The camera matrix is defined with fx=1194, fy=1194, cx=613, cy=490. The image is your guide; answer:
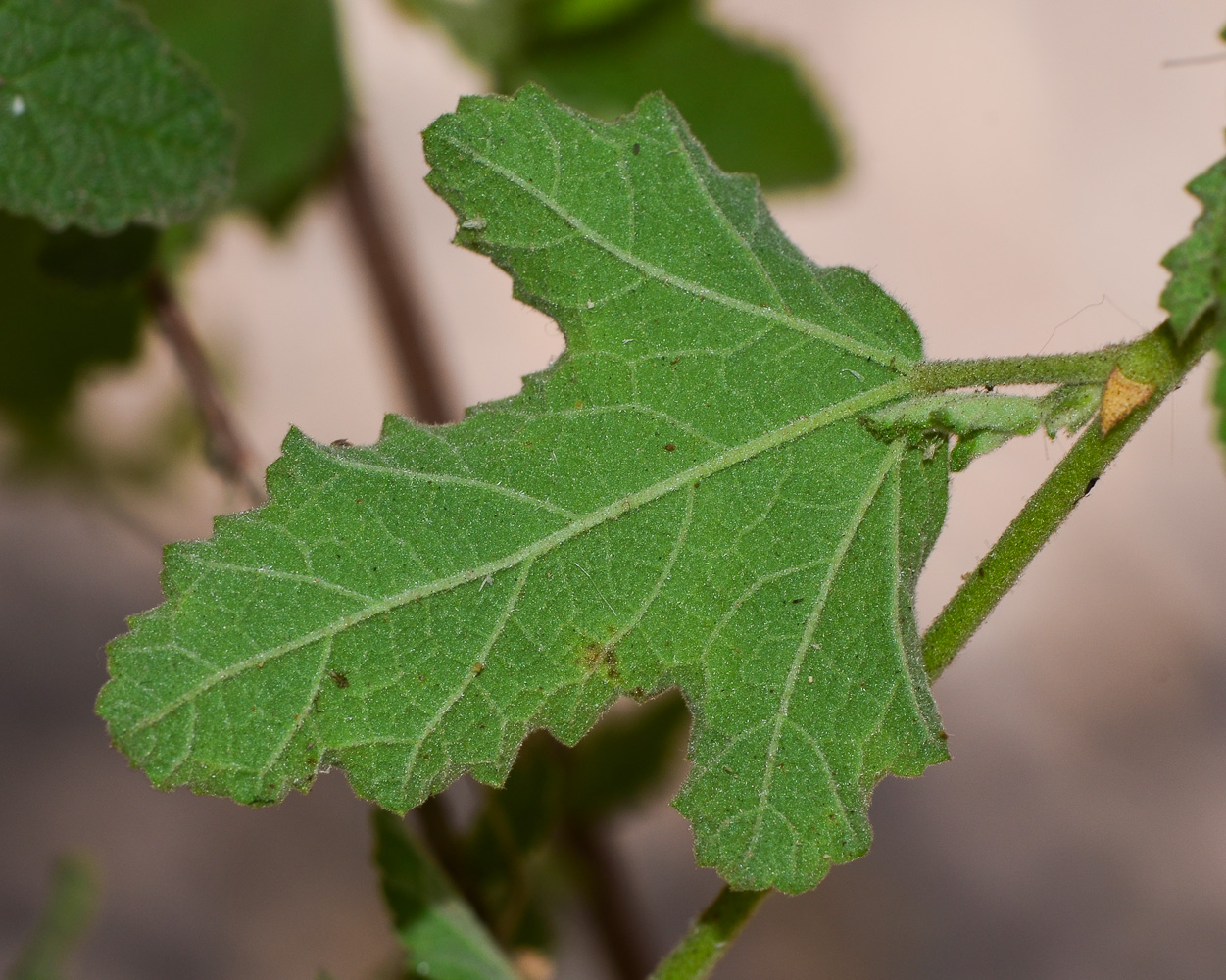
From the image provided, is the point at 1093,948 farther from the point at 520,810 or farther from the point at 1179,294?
the point at 1179,294

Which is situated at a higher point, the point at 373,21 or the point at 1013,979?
the point at 373,21

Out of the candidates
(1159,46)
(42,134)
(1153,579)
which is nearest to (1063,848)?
(1153,579)

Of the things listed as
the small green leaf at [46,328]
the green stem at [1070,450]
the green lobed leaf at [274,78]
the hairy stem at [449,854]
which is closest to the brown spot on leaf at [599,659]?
the green stem at [1070,450]

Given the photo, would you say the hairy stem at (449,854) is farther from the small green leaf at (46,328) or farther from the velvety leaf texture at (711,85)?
the velvety leaf texture at (711,85)

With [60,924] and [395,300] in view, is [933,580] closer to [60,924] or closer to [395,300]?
[395,300]

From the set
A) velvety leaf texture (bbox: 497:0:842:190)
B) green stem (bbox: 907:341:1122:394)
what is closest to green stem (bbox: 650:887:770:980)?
green stem (bbox: 907:341:1122:394)

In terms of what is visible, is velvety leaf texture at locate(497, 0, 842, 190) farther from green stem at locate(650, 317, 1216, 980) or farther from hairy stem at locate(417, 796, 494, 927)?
green stem at locate(650, 317, 1216, 980)
